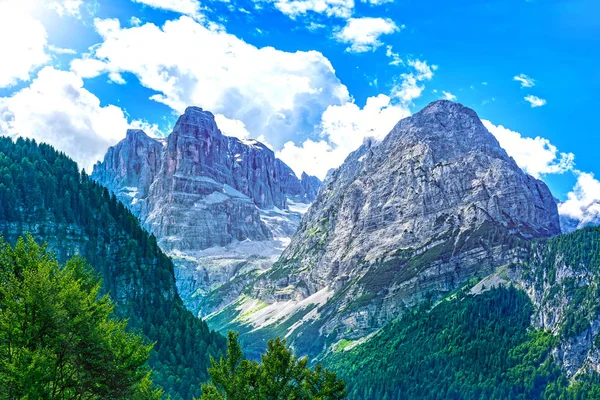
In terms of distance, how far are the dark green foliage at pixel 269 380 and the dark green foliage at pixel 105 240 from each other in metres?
98.1

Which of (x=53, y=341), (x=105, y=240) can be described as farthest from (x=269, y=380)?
(x=105, y=240)

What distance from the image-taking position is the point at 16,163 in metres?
172

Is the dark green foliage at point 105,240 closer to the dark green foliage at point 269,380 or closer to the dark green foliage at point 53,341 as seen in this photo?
the dark green foliage at point 269,380

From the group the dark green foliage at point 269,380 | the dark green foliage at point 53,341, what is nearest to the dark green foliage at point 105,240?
the dark green foliage at point 269,380

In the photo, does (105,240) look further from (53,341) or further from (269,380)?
(53,341)

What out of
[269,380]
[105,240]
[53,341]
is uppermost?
[105,240]

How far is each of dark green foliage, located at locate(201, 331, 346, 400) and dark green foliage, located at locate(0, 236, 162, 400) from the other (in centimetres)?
702

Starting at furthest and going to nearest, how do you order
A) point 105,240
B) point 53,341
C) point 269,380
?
point 105,240, point 269,380, point 53,341

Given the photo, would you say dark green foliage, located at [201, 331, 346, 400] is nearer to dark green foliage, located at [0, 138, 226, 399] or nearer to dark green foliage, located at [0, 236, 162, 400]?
dark green foliage, located at [0, 236, 162, 400]

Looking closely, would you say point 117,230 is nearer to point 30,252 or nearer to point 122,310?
point 122,310

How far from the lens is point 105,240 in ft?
577

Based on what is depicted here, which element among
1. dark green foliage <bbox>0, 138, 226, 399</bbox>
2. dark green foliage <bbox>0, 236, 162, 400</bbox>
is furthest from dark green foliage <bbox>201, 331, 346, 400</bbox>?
dark green foliage <bbox>0, 138, 226, 399</bbox>

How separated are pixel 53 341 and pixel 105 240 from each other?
149m

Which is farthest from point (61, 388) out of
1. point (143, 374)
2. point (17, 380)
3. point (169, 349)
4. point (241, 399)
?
point (169, 349)
